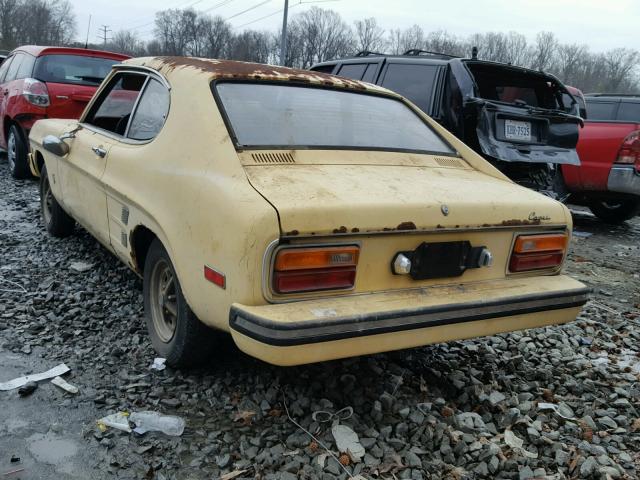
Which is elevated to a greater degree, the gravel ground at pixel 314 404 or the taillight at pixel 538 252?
the taillight at pixel 538 252

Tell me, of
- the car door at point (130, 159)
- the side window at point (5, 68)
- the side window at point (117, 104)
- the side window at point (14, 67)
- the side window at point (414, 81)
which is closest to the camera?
the car door at point (130, 159)

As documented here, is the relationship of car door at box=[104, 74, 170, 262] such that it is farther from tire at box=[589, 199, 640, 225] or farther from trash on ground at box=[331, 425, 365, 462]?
Result: tire at box=[589, 199, 640, 225]

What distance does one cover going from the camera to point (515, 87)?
6066mm

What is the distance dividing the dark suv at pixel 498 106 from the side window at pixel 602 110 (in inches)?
70.2

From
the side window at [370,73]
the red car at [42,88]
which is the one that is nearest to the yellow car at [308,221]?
the side window at [370,73]

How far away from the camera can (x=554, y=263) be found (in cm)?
298

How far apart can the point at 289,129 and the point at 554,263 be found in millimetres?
1532

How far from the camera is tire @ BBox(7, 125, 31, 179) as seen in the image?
7.31 m

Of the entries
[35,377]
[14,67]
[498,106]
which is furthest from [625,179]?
[14,67]

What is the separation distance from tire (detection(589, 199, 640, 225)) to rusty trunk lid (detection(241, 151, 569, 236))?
17.9 ft

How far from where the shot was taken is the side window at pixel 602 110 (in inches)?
304

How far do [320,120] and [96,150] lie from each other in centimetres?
151

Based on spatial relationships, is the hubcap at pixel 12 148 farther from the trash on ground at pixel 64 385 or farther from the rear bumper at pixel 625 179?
the rear bumper at pixel 625 179

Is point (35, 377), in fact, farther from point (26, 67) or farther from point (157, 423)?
point (26, 67)
